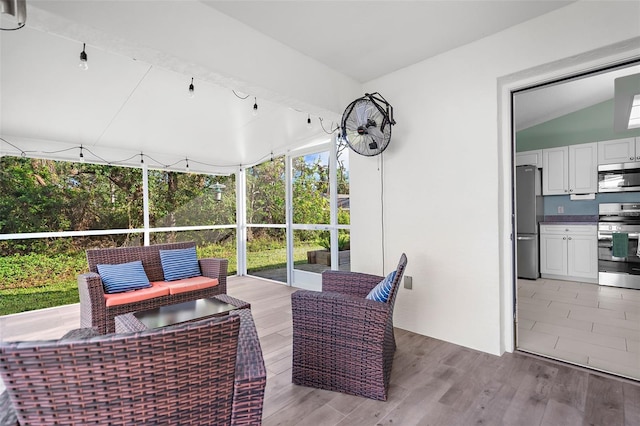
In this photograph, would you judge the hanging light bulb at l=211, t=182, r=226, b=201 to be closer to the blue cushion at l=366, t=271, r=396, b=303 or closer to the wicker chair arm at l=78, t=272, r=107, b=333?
the wicker chair arm at l=78, t=272, r=107, b=333

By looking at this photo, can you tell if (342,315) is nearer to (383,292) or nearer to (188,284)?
(383,292)

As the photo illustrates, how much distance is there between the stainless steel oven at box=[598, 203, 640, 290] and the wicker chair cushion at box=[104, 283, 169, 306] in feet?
20.0

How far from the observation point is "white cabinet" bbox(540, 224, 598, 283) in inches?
189

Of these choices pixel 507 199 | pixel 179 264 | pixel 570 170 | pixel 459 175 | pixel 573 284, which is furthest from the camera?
pixel 570 170

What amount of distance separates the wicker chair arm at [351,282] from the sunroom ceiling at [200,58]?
158 centimetres

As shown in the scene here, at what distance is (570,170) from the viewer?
512 centimetres

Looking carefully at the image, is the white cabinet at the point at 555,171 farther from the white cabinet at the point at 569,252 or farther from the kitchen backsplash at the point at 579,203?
the white cabinet at the point at 569,252

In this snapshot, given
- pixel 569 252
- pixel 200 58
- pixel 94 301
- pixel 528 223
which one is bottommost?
pixel 94 301

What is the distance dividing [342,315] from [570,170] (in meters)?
5.27

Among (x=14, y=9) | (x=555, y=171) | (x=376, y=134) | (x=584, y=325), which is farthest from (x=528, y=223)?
(x=14, y=9)

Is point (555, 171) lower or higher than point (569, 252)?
higher

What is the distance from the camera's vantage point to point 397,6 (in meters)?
2.11

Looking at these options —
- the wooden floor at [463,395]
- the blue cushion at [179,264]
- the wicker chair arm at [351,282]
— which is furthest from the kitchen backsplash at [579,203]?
the blue cushion at [179,264]

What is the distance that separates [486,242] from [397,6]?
74.7 inches
